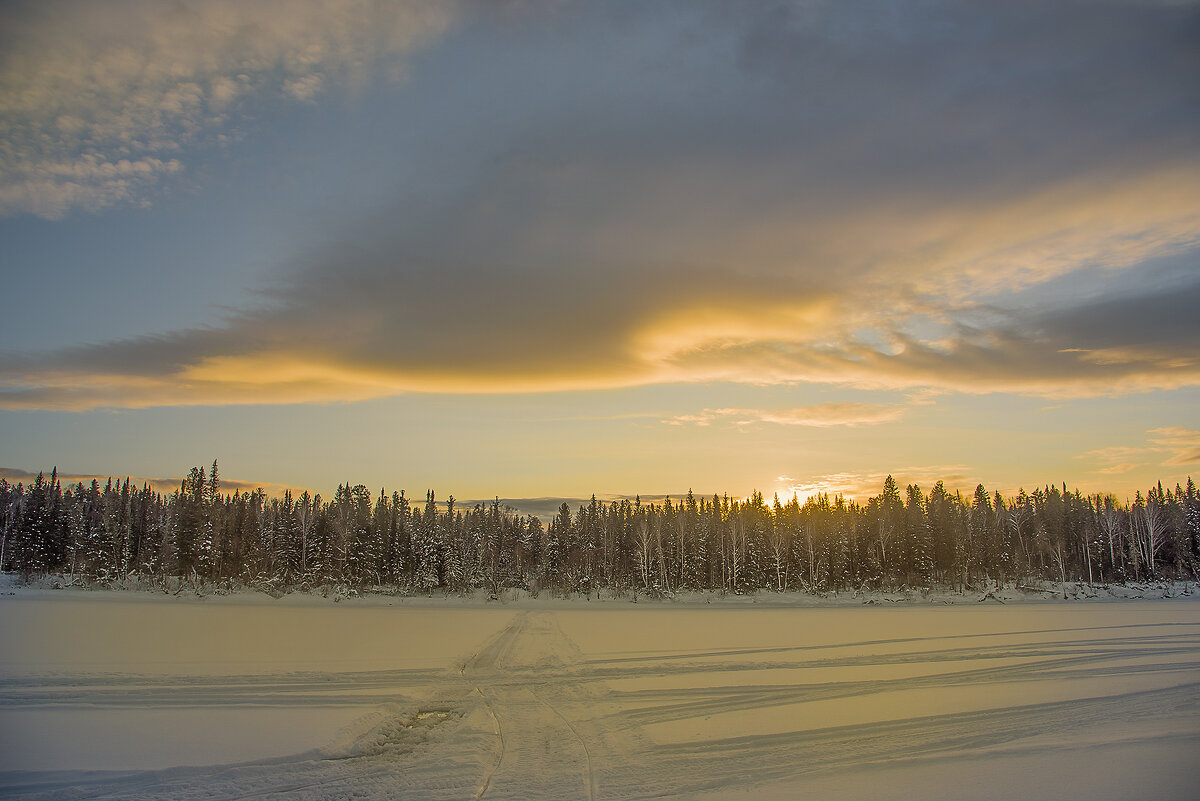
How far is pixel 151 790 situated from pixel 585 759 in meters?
5.52

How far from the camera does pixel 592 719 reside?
12070mm

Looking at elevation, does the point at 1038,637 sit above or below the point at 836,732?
below

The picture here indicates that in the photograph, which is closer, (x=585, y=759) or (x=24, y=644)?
(x=585, y=759)

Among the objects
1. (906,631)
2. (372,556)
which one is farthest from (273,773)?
(372,556)

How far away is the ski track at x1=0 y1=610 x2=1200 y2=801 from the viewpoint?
8430 mm

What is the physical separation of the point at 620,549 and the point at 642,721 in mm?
94421

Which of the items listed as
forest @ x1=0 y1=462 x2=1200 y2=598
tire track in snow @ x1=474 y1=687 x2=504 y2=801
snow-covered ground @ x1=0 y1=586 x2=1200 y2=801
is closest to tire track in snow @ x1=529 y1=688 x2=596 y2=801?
snow-covered ground @ x1=0 y1=586 x2=1200 y2=801

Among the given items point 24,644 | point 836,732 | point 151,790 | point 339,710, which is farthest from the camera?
point 24,644

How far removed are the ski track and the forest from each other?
188ft

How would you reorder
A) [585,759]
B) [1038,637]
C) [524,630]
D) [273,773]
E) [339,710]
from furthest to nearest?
[524,630]
[1038,637]
[339,710]
[585,759]
[273,773]

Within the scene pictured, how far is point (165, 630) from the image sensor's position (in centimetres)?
2569

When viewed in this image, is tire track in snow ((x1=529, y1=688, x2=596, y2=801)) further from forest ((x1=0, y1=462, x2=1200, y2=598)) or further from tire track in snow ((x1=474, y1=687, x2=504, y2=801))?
forest ((x1=0, y1=462, x2=1200, y2=598))

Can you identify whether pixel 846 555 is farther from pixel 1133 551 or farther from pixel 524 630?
pixel 524 630

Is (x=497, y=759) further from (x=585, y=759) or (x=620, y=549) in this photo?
(x=620, y=549)
